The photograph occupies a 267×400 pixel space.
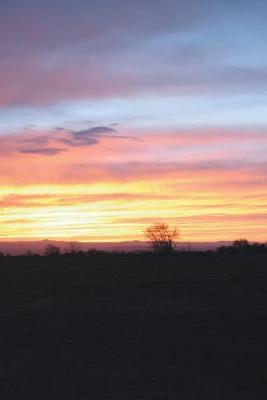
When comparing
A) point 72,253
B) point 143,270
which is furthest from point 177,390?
point 72,253

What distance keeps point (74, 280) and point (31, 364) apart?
20.4 metres

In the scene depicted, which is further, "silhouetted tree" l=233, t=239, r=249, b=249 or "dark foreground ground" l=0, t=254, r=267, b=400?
"silhouetted tree" l=233, t=239, r=249, b=249

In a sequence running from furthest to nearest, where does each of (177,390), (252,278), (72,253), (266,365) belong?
(72,253)
(252,278)
(266,365)
(177,390)

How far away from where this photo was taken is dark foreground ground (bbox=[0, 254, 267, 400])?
42.8 ft

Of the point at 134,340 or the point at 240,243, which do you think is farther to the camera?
the point at 240,243

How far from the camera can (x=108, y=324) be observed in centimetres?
2045

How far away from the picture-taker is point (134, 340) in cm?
1784

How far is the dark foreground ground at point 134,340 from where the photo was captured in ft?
42.8

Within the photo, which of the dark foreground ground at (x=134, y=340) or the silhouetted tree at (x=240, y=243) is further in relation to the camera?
the silhouetted tree at (x=240, y=243)

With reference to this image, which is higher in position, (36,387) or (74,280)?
(74,280)

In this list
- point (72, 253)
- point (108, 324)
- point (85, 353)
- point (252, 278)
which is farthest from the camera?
point (72, 253)

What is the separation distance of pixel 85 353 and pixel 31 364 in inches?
61.6

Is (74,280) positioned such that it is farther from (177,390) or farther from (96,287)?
(177,390)

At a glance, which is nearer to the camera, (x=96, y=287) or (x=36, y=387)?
(x=36, y=387)
